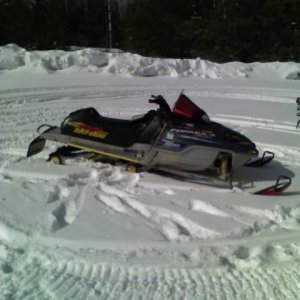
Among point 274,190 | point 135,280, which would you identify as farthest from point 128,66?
point 135,280

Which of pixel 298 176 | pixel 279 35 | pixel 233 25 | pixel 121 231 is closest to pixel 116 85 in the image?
pixel 298 176

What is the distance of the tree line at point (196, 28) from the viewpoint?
1928 centimetres

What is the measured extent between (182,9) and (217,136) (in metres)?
18.3

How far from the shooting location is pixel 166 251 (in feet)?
10.3

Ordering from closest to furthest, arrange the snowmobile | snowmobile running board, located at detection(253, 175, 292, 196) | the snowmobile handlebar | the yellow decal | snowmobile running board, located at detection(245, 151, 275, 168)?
snowmobile running board, located at detection(253, 175, 292, 196)
the snowmobile
the snowmobile handlebar
the yellow decal
snowmobile running board, located at detection(245, 151, 275, 168)

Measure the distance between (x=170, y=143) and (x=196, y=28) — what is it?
55.0ft

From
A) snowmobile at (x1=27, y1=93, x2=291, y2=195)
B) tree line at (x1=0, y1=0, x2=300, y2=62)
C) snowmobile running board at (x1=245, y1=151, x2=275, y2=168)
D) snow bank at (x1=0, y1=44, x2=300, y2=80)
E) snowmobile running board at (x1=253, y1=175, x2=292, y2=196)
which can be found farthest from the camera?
tree line at (x1=0, y1=0, x2=300, y2=62)

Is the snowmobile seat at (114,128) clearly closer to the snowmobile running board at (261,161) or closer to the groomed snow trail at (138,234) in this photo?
the groomed snow trail at (138,234)

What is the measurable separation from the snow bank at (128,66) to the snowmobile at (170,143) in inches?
313

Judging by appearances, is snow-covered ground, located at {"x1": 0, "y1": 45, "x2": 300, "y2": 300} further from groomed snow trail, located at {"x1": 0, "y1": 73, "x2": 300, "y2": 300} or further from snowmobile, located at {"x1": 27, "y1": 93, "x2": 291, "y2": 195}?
snowmobile, located at {"x1": 27, "y1": 93, "x2": 291, "y2": 195}

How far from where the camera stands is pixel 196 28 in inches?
799

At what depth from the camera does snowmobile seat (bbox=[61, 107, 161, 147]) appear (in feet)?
15.4

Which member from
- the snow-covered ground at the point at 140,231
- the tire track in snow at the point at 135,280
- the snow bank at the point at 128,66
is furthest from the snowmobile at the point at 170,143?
the snow bank at the point at 128,66

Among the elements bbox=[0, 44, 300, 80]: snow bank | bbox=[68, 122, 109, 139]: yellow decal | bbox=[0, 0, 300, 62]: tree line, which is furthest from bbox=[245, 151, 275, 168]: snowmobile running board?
bbox=[0, 0, 300, 62]: tree line
